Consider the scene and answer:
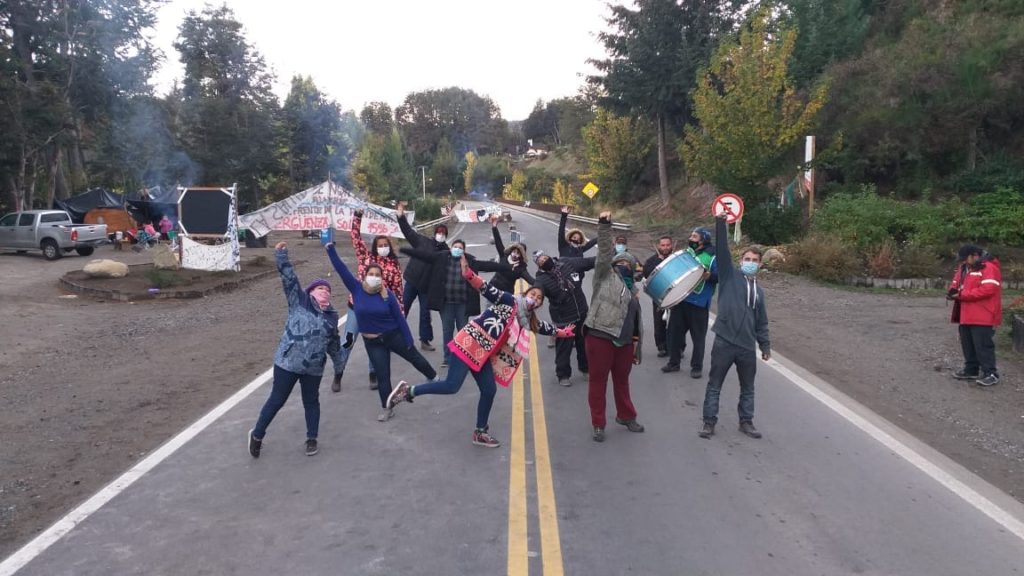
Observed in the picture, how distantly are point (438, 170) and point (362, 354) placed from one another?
338ft

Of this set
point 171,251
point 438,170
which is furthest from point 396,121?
point 171,251

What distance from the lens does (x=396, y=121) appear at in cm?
13075

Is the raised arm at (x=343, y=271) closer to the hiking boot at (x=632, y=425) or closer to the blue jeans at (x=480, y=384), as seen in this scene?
the blue jeans at (x=480, y=384)

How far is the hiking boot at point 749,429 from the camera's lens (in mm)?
6605

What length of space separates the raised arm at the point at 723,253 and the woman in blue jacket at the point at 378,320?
297cm

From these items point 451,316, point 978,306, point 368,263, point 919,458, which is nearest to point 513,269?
point 451,316

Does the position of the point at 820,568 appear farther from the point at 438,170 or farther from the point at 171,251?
the point at 438,170

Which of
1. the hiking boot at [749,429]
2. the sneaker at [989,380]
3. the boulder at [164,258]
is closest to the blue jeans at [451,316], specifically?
the hiking boot at [749,429]

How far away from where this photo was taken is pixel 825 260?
54.9 ft

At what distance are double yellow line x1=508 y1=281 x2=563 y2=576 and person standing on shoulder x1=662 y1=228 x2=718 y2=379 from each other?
200cm

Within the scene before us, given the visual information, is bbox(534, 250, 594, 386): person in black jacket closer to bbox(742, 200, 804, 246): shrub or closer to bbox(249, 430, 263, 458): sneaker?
bbox(249, 430, 263, 458): sneaker

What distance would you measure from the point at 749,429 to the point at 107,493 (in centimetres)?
534

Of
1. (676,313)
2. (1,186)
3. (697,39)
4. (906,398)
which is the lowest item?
(906,398)

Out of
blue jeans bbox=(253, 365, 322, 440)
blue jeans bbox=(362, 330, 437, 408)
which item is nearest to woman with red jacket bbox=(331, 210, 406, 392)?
blue jeans bbox=(362, 330, 437, 408)
